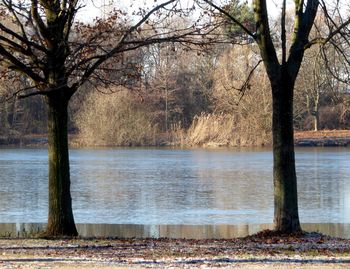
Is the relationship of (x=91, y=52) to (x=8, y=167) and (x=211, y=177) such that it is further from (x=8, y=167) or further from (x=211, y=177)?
(x=8, y=167)

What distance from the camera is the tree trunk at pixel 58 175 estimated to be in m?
13.3

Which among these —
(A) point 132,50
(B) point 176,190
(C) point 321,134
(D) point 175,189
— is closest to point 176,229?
(A) point 132,50

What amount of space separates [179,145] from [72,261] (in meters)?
44.0

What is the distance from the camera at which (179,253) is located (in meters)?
10.3

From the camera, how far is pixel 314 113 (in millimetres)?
57188

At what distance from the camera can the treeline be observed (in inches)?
1989

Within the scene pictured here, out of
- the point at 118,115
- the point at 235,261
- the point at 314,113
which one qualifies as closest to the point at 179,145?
the point at 118,115

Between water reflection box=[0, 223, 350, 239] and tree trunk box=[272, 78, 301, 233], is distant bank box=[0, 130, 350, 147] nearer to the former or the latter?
water reflection box=[0, 223, 350, 239]

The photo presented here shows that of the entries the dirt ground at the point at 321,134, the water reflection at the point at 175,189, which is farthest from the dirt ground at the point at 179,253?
the dirt ground at the point at 321,134

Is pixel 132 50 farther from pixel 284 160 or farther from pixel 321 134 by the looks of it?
pixel 321 134

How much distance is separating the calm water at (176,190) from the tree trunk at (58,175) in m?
4.12

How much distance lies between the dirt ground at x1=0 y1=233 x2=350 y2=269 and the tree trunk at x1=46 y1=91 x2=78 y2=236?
1.18m

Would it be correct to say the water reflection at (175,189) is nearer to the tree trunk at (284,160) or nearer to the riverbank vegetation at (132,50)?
the riverbank vegetation at (132,50)

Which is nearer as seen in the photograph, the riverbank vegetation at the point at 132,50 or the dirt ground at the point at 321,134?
the riverbank vegetation at the point at 132,50
